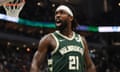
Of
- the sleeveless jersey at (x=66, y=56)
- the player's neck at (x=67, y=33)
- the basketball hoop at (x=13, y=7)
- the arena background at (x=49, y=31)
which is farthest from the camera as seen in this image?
the arena background at (x=49, y=31)

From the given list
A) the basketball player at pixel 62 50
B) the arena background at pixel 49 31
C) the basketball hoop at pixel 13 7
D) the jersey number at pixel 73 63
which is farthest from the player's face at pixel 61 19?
the arena background at pixel 49 31

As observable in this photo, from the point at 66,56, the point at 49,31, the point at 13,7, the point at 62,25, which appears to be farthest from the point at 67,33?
the point at 49,31

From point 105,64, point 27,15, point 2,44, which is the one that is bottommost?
point 105,64

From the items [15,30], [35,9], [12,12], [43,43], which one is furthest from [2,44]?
[43,43]

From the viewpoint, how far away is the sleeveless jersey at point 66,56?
12.3 feet

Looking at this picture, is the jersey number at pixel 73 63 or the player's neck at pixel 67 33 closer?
the jersey number at pixel 73 63

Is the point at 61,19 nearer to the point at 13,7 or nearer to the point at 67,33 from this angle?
the point at 67,33

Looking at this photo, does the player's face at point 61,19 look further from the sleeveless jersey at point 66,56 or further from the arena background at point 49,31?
the arena background at point 49,31

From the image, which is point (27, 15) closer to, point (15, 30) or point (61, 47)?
point (15, 30)

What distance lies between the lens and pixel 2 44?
1478cm

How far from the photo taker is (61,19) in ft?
12.5

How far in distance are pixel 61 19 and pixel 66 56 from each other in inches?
14.1

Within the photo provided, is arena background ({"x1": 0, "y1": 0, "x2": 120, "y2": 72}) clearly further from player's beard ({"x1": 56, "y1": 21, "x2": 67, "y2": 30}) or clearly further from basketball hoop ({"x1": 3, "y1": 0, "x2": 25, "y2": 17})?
player's beard ({"x1": 56, "y1": 21, "x2": 67, "y2": 30})

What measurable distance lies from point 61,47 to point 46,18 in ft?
36.3
